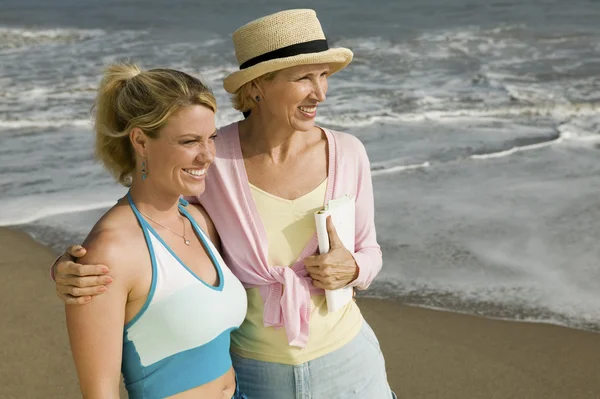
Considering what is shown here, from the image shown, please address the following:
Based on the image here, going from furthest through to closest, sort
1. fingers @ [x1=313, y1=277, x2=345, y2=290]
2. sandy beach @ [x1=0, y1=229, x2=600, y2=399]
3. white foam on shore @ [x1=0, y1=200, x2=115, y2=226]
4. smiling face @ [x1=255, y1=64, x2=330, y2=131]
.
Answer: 1. white foam on shore @ [x1=0, y1=200, x2=115, y2=226]
2. sandy beach @ [x1=0, y1=229, x2=600, y2=399]
3. smiling face @ [x1=255, y1=64, x2=330, y2=131]
4. fingers @ [x1=313, y1=277, x2=345, y2=290]

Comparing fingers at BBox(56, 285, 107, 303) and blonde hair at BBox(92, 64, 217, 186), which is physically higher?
blonde hair at BBox(92, 64, 217, 186)

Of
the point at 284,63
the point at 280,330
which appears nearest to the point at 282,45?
the point at 284,63

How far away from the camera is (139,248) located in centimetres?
270

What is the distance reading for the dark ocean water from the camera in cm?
643

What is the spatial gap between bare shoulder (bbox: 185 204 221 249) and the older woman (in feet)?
0.08

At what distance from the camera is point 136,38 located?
19953 mm

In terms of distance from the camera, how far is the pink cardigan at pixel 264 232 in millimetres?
3004

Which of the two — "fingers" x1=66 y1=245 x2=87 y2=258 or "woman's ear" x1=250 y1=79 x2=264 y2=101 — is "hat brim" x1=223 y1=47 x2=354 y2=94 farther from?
"fingers" x1=66 y1=245 x2=87 y2=258

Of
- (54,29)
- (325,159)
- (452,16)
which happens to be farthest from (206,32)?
(325,159)

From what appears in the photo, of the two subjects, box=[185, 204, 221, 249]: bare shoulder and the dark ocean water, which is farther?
the dark ocean water

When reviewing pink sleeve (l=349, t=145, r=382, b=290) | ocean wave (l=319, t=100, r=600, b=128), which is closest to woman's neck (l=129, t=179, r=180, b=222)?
pink sleeve (l=349, t=145, r=382, b=290)

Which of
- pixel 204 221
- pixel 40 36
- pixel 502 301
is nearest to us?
pixel 204 221

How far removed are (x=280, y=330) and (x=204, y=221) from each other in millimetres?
442

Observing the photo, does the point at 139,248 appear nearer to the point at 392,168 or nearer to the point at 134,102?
the point at 134,102
